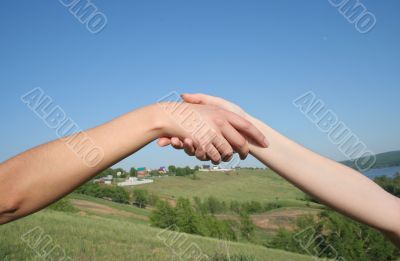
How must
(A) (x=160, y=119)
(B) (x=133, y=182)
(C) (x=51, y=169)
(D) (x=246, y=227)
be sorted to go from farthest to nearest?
(B) (x=133, y=182) < (D) (x=246, y=227) < (A) (x=160, y=119) < (C) (x=51, y=169)

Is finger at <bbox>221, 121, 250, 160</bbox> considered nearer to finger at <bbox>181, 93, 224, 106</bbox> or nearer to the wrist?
finger at <bbox>181, 93, 224, 106</bbox>

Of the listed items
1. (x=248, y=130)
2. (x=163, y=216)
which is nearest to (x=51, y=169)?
(x=248, y=130)

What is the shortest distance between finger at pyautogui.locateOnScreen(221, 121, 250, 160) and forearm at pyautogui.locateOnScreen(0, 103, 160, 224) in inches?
38.9

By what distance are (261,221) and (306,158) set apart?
281ft

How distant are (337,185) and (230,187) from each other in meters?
105

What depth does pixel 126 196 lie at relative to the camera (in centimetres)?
9131

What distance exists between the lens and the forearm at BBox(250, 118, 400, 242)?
81.5 inches

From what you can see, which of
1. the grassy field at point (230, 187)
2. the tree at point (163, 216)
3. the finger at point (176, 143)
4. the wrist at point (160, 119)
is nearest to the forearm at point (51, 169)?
the wrist at point (160, 119)

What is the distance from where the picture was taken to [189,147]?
2438 mm

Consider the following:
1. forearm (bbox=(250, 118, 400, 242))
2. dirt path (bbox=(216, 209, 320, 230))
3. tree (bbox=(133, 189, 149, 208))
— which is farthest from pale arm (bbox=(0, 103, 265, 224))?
tree (bbox=(133, 189, 149, 208))

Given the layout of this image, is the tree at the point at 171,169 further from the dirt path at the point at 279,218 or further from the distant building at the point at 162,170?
the dirt path at the point at 279,218

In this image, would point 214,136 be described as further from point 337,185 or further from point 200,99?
point 337,185

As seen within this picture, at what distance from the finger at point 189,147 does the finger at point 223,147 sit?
0.17m

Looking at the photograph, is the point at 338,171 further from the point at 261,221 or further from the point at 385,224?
the point at 261,221
